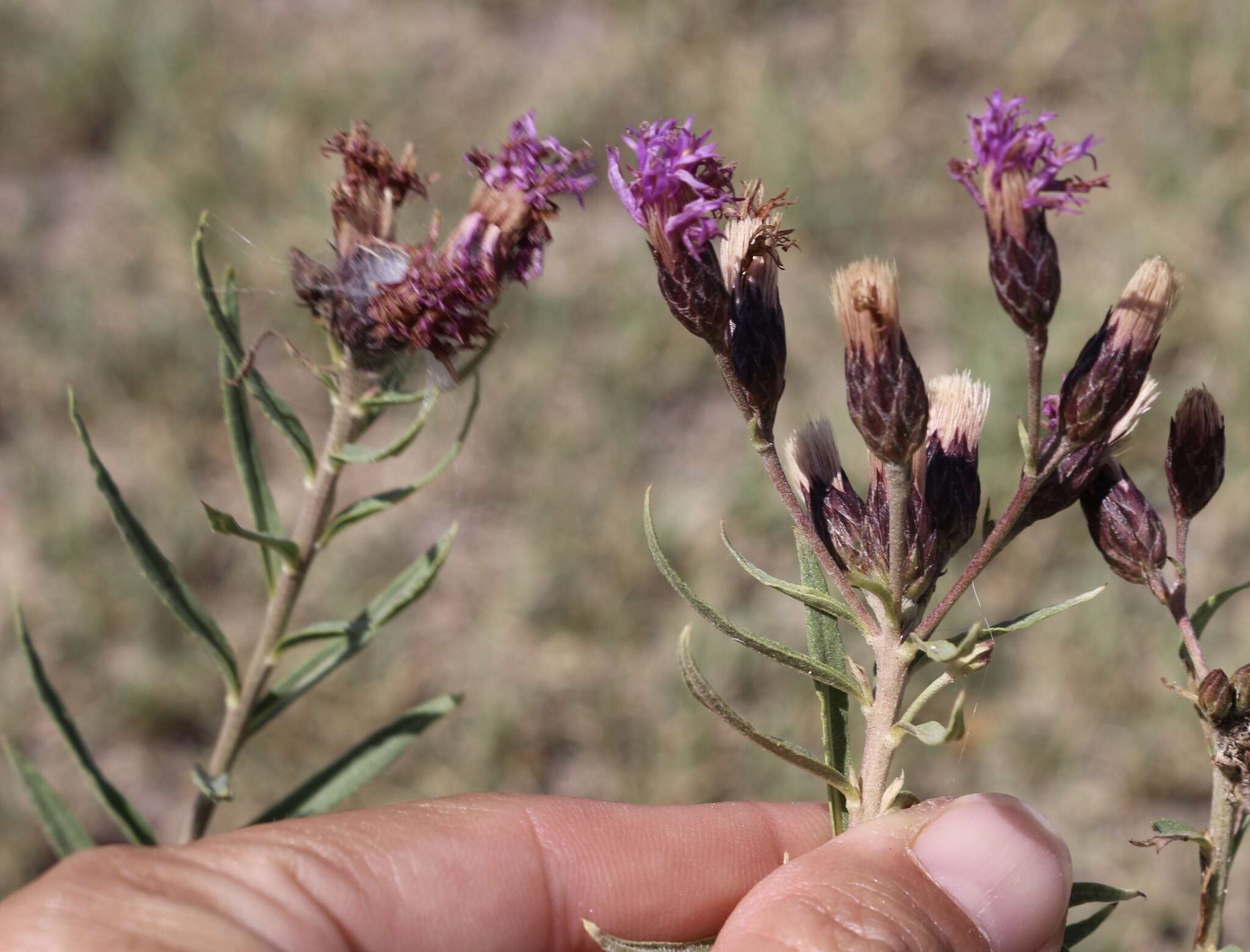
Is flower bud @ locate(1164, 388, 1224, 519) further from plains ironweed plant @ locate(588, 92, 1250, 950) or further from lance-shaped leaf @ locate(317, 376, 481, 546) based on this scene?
lance-shaped leaf @ locate(317, 376, 481, 546)

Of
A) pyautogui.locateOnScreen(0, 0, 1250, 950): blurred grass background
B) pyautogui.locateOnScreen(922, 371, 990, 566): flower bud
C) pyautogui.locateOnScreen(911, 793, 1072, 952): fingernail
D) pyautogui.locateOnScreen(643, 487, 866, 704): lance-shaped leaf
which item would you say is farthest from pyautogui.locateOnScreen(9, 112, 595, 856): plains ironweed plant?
pyautogui.locateOnScreen(0, 0, 1250, 950): blurred grass background

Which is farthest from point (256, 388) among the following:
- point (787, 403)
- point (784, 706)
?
point (787, 403)

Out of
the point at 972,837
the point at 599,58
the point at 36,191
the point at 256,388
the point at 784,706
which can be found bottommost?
the point at 784,706

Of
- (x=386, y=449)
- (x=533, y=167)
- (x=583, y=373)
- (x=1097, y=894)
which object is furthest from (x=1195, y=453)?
(x=583, y=373)

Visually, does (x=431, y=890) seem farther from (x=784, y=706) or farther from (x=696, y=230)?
(x=784, y=706)

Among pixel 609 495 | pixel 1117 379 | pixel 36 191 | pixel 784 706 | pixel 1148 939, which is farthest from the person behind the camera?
pixel 36 191

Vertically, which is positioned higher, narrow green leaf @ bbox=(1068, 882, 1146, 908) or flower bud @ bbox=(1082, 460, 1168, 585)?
flower bud @ bbox=(1082, 460, 1168, 585)

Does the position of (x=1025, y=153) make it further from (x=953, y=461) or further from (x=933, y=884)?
(x=933, y=884)
